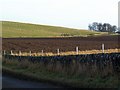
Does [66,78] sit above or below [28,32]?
below

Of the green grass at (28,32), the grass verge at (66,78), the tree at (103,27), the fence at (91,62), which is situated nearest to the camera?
the grass verge at (66,78)

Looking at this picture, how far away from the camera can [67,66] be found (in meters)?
13.7

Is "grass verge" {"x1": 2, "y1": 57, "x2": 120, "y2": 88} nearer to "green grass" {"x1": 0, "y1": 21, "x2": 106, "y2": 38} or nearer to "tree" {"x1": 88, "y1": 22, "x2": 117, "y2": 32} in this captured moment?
"green grass" {"x1": 0, "y1": 21, "x2": 106, "y2": 38}

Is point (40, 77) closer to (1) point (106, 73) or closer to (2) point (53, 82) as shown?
(2) point (53, 82)

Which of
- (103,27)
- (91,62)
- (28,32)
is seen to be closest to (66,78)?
(91,62)

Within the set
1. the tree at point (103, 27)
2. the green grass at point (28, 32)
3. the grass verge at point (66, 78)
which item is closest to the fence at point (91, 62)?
the grass verge at point (66, 78)

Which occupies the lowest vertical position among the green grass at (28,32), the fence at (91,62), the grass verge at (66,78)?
the grass verge at (66,78)

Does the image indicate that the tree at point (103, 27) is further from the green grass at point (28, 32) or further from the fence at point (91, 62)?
the fence at point (91, 62)

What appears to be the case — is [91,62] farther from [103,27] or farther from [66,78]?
[103,27]

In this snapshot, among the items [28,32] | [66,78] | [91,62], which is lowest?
[66,78]

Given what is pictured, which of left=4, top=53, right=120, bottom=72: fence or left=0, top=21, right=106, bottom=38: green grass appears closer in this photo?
left=4, top=53, right=120, bottom=72: fence

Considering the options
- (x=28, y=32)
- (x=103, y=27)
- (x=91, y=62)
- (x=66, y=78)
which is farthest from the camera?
(x=103, y=27)

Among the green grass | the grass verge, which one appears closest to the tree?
the green grass

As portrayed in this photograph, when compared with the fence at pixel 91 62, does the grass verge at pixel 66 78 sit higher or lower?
lower
